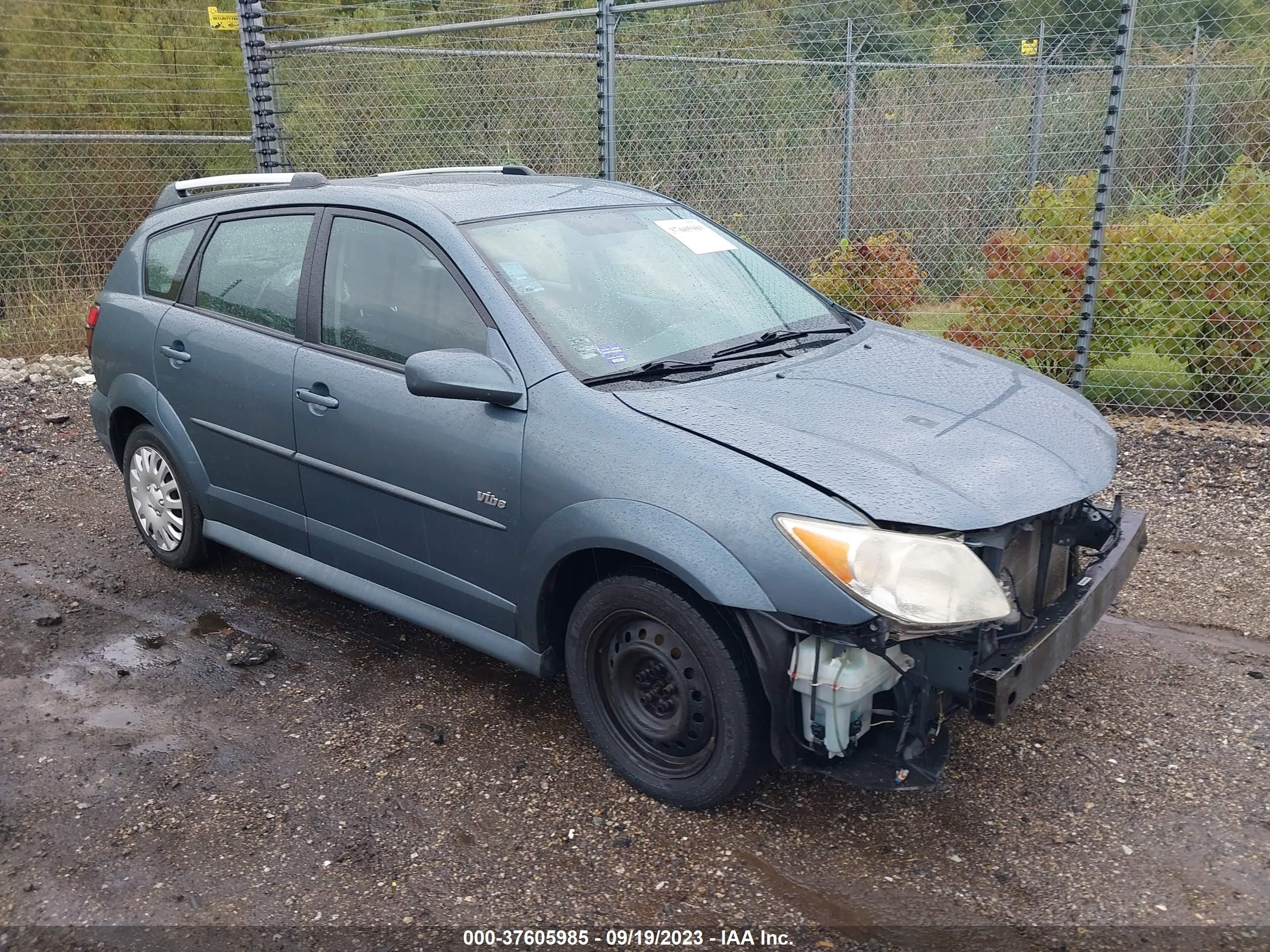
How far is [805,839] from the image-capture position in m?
2.96

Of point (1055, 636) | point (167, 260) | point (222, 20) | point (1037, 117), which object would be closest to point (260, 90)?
point (222, 20)

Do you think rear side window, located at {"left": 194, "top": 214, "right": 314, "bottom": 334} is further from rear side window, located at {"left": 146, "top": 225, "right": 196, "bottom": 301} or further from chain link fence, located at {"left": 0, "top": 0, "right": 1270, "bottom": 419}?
chain link fence, located at {"left": 0, "top": 0, "right": 1270, "bottom": 419}

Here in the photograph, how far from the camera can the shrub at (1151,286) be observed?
6.23 m

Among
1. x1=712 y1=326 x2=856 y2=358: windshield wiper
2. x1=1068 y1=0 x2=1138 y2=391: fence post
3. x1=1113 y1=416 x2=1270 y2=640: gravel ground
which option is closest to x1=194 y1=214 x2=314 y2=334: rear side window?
x1=712 y1=326 x2=856 y2=358: windshield wiper

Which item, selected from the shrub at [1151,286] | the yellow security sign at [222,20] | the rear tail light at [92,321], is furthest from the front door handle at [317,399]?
the yellow security sign at [222,20]

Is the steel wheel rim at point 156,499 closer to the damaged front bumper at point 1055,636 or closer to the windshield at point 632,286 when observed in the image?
the windshield at point 632,286

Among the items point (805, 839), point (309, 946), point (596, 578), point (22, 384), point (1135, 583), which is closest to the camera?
point (309, 946)

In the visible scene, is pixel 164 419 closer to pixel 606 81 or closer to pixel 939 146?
pixel 606 81

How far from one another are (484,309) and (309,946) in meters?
1.92

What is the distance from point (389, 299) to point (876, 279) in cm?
484

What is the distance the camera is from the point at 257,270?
418cm

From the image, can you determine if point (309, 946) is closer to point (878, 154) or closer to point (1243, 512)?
point (1243, 512)

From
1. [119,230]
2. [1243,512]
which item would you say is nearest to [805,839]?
[1243,512]

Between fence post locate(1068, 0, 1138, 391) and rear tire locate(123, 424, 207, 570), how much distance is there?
16.7 feet
